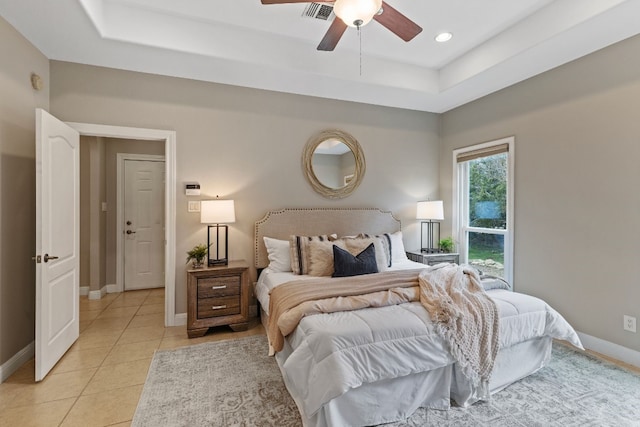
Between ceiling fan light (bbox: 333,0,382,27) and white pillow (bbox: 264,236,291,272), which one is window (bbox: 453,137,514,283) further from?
ceiling fan light (bbox: 333,0,382,27)

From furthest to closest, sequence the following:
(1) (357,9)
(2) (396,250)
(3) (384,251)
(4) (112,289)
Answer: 1. (4) (112,289)
2. (2) (396,250)
3. (3) (384,251)
4. (1) (357,9)

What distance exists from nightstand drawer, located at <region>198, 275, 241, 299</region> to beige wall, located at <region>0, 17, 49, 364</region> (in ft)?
4.66

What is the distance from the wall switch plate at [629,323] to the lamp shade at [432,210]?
204 cm

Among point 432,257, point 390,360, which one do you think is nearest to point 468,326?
point 390,360

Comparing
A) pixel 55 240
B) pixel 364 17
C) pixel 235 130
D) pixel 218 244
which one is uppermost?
pixel 364 17

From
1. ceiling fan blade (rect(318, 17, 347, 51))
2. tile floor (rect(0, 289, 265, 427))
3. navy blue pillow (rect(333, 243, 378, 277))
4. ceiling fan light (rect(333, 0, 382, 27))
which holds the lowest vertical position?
tile floor (rect(0, 289, 265, 427))

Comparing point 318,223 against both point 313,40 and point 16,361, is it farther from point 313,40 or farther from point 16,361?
point 16,361

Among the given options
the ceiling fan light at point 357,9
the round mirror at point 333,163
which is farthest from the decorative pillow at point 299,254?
the ceiling fan light at point 357,9

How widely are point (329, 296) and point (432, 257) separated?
236 cm

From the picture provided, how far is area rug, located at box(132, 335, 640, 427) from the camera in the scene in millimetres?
1913

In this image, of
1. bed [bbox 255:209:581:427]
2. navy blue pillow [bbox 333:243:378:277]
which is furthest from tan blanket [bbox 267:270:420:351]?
navy blue pillow [bbox 333:243:378:277]

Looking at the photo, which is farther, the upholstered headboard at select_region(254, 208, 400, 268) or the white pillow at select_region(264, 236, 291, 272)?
the upholstered headboard at select_region(254, 208, 400, 268)

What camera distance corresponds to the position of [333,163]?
4176 millimetres

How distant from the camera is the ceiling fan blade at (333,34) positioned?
2119mm
